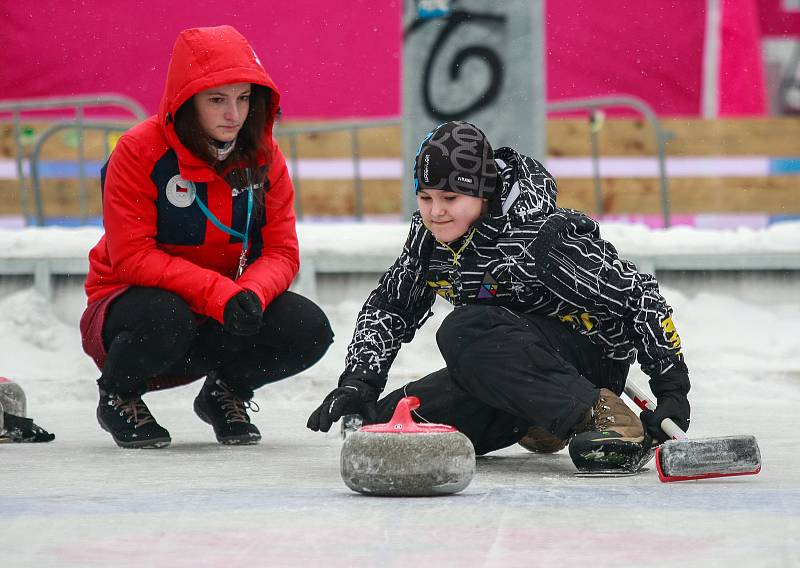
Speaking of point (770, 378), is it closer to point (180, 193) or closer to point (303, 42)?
point (180, 193)

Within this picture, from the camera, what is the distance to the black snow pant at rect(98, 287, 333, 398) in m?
4.17

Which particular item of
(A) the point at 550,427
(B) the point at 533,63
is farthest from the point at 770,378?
(A) the point at 550,427

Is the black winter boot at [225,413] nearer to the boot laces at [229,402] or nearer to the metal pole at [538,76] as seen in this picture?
the boot laces at [229,402]

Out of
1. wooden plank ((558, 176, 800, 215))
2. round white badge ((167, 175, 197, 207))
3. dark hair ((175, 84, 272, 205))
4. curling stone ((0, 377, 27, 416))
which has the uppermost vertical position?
dark hair ((175, 84, 272, 205))

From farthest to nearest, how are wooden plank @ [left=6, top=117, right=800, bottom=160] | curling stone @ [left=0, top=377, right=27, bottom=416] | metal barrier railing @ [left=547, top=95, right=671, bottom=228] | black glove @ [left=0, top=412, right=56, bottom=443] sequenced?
wooden plank @ [left=6, top=117, right=800, bottom=160], metal barrier railing @ [left=547, top=95, right=671, bottom=228], curling stone @ [left=0, top=377, right=27, bottom=416], black glove @ [left=0, top=412, right=56, bottom=443]

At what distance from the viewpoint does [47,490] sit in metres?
3.35

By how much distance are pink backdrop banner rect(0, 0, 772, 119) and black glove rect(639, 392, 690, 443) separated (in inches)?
288

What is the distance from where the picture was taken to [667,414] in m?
3.56

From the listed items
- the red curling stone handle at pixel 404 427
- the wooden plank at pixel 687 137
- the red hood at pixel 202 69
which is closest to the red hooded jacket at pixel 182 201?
the red hood at pixel 202 69

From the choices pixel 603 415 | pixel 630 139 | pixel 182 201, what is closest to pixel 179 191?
pixel 182 201

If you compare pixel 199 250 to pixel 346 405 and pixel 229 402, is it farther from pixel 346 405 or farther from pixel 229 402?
pixel 346 405

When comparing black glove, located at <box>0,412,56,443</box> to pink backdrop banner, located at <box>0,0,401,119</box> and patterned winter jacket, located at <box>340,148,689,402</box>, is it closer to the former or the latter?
patterned winter jacket, located at <box>340,148,689,402</box>

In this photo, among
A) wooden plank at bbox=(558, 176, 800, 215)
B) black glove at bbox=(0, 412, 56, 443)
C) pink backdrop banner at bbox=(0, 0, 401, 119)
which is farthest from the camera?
wooden plank at bbox=(558, 176, 800, 215)

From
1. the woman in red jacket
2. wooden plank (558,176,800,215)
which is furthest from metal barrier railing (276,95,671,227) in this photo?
the woman in red jacket
